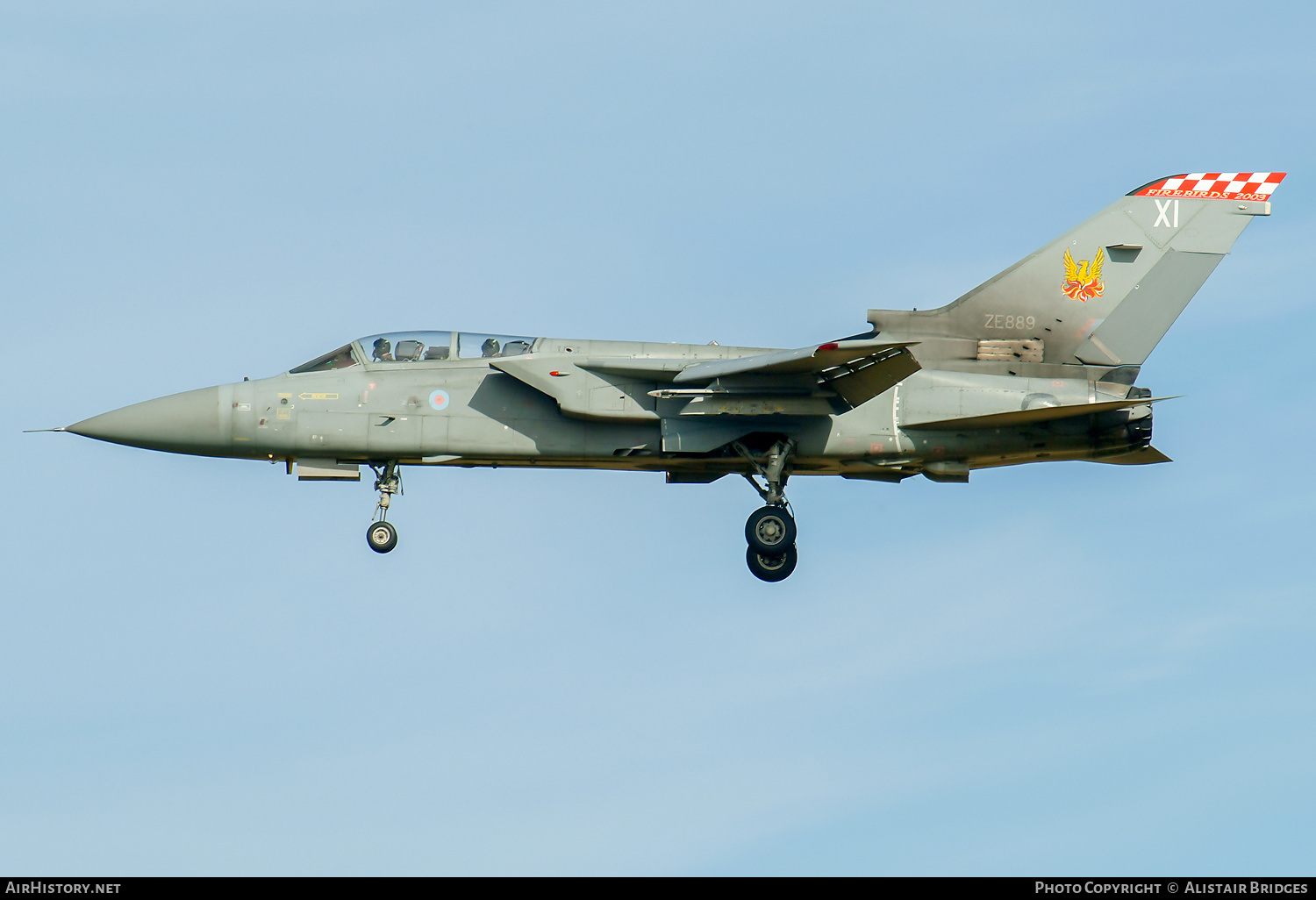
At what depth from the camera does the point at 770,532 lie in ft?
76.1

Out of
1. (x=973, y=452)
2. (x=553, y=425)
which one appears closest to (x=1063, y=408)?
(x=973, y=452)

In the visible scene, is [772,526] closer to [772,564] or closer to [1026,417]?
[772,564]

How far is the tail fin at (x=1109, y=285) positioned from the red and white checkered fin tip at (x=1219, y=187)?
0.05 feet

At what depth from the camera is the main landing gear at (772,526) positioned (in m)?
23.2

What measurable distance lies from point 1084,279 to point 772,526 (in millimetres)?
6425

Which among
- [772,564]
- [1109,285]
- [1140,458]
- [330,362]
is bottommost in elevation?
[772,564]

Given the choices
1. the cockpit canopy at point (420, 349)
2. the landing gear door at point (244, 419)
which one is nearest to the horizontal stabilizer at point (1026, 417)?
the cockpit canopy at point (420, 349)

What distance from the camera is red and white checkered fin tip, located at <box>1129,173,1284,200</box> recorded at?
82.8 ft

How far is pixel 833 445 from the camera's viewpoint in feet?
76.7

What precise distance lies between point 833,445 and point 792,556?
1.74 m

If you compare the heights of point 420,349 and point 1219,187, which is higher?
point 1219,187

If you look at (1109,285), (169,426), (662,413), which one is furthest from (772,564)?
(169,426)
